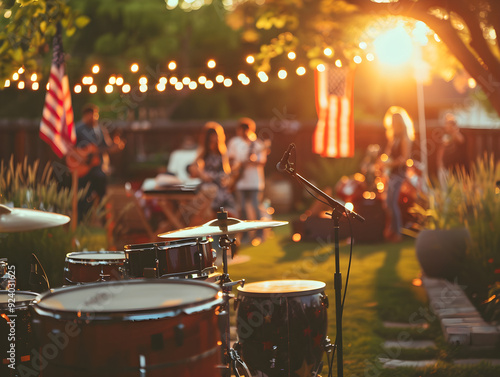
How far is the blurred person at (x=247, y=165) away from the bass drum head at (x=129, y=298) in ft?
26.6

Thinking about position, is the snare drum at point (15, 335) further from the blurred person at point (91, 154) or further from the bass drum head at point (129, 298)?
the blurred person at point (91, 154)

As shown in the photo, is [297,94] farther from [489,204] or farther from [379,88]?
[489,204]

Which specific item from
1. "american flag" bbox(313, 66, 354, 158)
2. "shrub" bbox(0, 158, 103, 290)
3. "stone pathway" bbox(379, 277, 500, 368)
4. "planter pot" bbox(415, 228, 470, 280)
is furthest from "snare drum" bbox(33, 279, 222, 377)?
"american flag" bbox(313, 66, 354, 158)

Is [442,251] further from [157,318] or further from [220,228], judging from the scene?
[157,318]

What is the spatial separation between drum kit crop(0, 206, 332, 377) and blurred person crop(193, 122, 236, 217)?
568cm

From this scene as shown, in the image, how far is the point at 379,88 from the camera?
2783cm

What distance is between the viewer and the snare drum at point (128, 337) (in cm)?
271

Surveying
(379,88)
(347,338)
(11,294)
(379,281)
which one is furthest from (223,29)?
(11,294)

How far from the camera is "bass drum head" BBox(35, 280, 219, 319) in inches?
108

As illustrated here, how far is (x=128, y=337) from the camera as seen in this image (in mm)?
2713

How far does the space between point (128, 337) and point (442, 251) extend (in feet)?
17.4

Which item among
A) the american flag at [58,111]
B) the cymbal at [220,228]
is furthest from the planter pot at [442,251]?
the american flag at [58,111]

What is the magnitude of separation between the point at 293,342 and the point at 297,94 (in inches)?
949

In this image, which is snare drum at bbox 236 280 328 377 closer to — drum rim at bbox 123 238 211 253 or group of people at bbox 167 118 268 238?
drum rim at bbox 123 238 211 253
